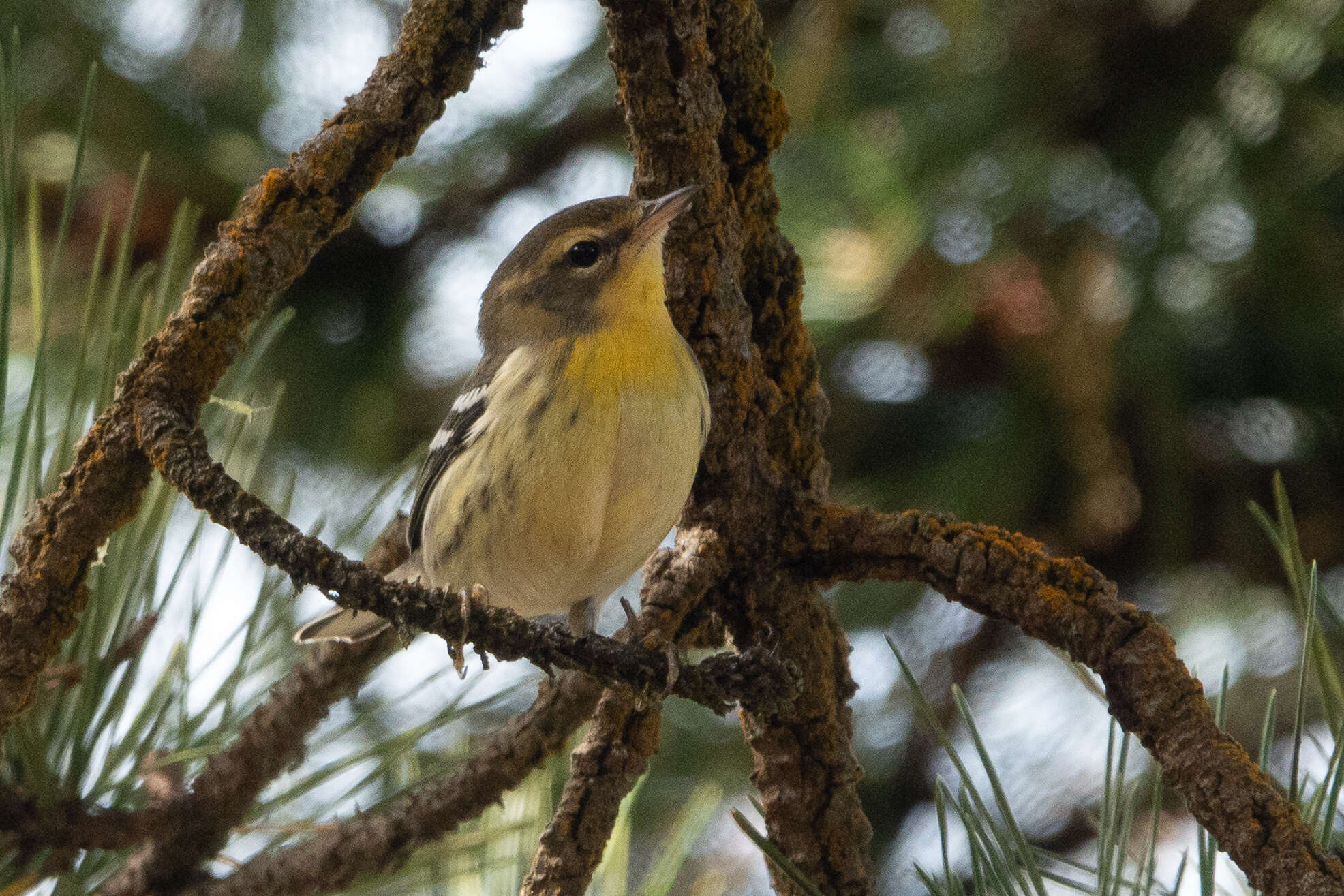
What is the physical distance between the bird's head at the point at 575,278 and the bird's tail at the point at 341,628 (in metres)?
0.78

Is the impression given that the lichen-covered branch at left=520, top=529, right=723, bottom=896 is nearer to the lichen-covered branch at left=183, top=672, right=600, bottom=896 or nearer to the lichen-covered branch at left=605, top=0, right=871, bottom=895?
the lichen-covered branch at left=605, top=0, right=871, bottom=895

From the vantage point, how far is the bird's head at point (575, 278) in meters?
3.07

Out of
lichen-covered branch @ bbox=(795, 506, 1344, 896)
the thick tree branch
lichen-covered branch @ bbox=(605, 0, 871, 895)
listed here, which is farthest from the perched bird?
the thick tree branch

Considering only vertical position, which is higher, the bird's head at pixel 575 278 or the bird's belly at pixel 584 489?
the bird's head at pixel 575 278

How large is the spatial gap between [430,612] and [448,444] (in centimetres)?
163

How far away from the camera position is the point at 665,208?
84.3 inches

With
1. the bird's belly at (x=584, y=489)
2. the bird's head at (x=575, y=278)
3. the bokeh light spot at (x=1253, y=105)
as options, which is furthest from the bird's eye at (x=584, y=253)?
the bokeh light spot at (x=1253, y=105)

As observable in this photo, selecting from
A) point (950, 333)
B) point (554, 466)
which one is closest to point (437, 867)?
point (554, 466)

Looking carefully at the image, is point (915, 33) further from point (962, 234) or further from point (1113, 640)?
point (1113, 640)

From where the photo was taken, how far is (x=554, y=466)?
2.63m

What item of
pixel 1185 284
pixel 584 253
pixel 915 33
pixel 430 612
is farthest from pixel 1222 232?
pixel 430 612

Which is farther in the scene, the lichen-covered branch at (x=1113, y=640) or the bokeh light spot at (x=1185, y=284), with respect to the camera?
the bokeh light spot at (x=1185, y=284)

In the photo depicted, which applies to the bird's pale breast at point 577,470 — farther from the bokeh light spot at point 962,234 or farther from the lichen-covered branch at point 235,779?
the bokeh light spot at point 962,234

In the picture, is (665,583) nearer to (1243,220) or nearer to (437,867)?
(437,867)
